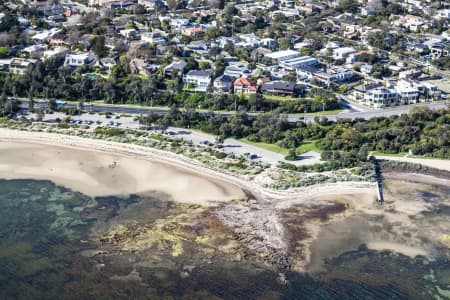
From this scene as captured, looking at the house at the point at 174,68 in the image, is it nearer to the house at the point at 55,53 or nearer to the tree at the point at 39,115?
the house at the point at 55,53

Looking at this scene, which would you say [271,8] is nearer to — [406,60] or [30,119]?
[406,60]

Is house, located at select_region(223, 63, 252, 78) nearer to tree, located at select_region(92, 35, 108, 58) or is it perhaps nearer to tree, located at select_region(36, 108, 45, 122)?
tree, located at select_region(92, 35, 108, 58)

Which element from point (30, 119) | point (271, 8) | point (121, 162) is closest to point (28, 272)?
point (121, 162)

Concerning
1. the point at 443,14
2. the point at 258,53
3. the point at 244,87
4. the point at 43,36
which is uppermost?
the point at 443,14

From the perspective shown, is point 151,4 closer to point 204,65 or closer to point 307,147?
point 204,65

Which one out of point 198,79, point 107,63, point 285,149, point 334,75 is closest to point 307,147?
point 285,149

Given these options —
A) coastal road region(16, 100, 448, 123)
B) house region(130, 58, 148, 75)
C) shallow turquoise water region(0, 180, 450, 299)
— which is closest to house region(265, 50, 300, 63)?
house region(130, 58, 148, 75)

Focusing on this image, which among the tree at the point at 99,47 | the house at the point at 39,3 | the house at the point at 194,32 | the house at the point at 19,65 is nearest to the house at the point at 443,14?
the house at the point at 194,32
